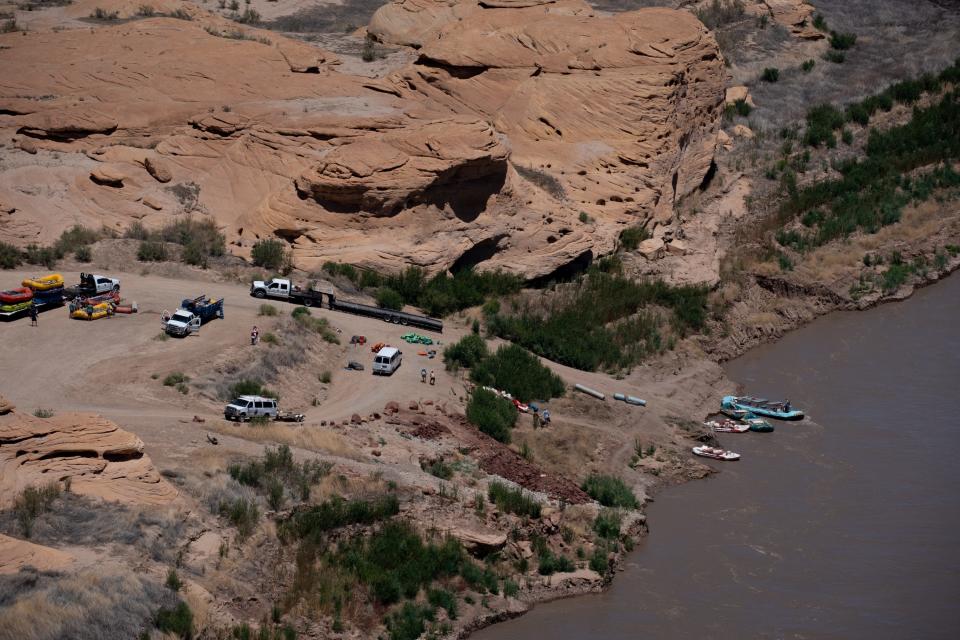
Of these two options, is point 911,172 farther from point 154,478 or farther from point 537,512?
point 154,478

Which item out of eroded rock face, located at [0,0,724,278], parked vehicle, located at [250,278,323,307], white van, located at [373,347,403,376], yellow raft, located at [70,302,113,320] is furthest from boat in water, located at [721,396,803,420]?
yellow raft, located at [70,302,113,320]

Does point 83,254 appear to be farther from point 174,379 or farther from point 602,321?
point 602,321

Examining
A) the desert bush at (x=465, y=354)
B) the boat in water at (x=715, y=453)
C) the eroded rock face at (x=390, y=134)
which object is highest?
the eroded rock face at (x=390, y=134)

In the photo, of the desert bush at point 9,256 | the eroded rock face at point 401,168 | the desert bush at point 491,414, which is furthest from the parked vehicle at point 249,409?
the eroded rock face at point 401,168

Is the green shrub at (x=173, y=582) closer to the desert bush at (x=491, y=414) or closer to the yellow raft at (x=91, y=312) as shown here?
the desert bush at (x=491, y=414)

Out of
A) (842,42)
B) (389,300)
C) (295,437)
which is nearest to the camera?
(295,437)

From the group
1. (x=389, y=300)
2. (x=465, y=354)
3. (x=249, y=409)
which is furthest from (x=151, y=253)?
(x=249, y=409)
